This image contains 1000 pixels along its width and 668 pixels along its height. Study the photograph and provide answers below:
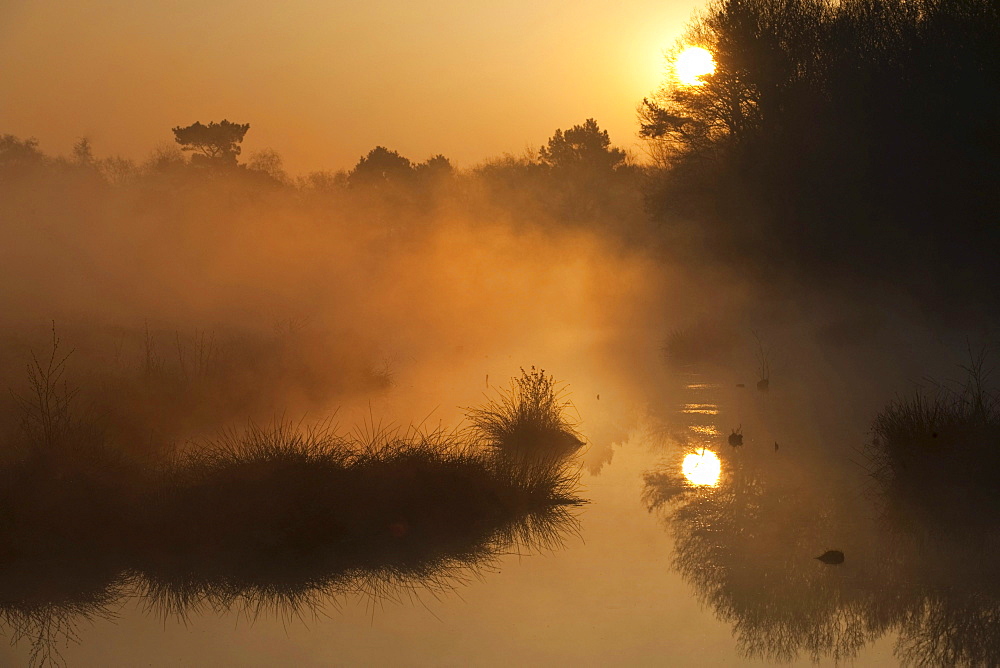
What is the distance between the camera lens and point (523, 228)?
146ft

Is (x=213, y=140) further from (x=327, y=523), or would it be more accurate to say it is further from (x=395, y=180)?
(x=327, y=523)

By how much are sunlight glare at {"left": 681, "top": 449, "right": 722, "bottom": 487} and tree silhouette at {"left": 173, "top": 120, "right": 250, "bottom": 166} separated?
36482mm

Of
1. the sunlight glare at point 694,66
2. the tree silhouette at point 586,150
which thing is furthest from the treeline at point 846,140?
the tree silhouette at point 586,150

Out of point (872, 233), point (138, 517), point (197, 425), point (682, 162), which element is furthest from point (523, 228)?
point (138, 517)

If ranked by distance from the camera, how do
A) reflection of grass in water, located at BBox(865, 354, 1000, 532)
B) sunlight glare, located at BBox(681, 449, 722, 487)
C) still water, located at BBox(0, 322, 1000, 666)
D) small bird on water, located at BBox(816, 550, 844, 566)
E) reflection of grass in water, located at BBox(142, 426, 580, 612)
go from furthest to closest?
sunlight glare, located at BBox(681, 449, 722, 487) < reflection of grass in water, located at BBox(865, 354, 1000, 532) < small bird on water, located at BBox(816, 550, 844, 566) < reflection of grass in water, located at BBox(142, 426, 580, 612) < still water, located at BBox(0, 322, 1000, 666)

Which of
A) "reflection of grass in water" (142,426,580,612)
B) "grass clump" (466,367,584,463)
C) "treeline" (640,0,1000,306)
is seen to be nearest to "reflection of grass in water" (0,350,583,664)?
"reflection of grass in water" (142,426,580,612)

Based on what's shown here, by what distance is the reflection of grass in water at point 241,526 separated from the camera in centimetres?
612

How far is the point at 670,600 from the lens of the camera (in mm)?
6125

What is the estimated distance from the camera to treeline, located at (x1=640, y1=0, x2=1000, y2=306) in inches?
683

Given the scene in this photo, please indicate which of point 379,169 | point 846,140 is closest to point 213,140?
point 379,169

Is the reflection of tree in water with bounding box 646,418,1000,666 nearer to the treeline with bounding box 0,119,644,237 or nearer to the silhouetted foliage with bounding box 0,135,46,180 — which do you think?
the treeline with bounding box 0,119,644,237

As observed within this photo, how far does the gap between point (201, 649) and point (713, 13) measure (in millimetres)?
24309

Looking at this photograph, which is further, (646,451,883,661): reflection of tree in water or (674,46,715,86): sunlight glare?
(674,46,715,86): sunlight glare

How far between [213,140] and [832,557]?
40351 mm
